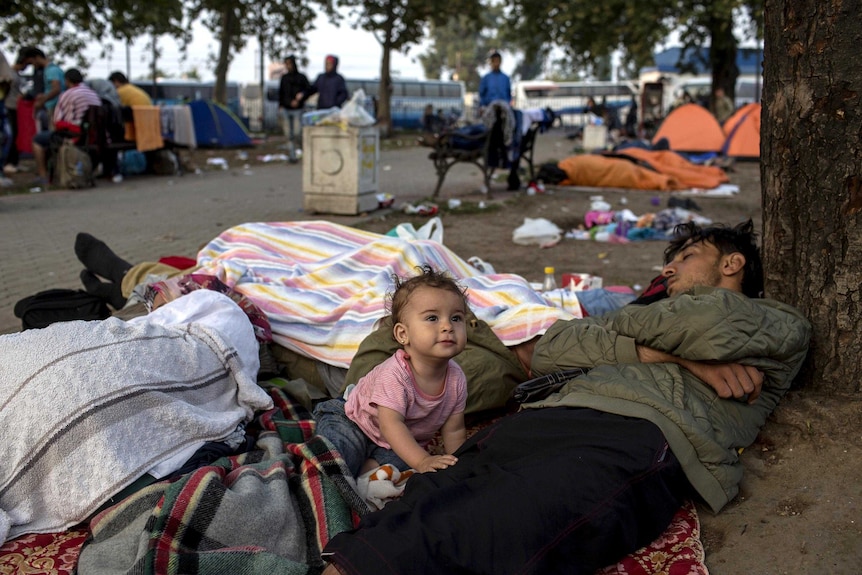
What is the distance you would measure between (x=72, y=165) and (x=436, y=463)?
9.98 m

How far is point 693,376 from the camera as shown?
2.75 m

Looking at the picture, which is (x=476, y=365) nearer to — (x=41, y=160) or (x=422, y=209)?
(x=422, y=209)

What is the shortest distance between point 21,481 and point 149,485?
37 cm

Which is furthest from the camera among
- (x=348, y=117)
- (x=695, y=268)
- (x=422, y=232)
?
(x=348, y=117)

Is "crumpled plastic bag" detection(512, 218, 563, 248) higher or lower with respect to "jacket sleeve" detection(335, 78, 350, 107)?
lower

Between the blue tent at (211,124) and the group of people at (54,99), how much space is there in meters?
5.12

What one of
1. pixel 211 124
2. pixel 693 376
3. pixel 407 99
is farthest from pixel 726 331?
pixel 407 99

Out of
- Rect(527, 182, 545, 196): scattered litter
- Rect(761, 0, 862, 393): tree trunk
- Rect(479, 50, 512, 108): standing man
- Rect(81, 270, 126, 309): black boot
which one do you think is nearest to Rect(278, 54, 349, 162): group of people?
Rect(479, 50, 512, 108): standing man

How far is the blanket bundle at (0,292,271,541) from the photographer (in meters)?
2.41

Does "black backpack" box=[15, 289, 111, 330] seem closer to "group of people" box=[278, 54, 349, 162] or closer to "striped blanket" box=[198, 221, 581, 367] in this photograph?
"striped blanket" box=[198, 221, 581, 367]

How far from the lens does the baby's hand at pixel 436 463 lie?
247 cm

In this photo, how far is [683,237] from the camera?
11.3 ft

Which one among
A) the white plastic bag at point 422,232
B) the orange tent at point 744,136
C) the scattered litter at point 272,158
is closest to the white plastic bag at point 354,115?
the white plastic bag at point 422,232

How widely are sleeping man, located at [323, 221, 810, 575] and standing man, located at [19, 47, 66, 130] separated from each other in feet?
35.0
